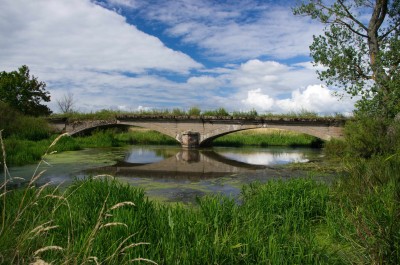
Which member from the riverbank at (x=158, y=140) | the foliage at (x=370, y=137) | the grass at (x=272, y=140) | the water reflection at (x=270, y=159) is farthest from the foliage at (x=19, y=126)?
the foliage at (x=370, y=137)

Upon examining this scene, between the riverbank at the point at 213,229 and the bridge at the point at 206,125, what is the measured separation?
15338mm

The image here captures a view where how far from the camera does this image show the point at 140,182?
954 cm

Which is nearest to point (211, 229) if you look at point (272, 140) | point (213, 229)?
point (213, 229)

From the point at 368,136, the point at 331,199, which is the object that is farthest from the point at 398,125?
the point at 331,199

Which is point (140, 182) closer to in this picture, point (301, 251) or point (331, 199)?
point (331, 199)

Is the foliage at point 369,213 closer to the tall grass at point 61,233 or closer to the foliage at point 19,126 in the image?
the tall grass at point 61,233

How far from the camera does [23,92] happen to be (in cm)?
3222

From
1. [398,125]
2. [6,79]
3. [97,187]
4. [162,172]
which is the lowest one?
[162,172]

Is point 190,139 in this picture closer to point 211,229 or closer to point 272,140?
point 272,140

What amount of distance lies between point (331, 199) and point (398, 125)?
573 centimetres

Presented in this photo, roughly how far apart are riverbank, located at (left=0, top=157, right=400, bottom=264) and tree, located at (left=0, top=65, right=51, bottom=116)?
98.0 feet

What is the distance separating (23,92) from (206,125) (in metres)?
20.0

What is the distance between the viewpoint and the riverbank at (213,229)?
9.12 ft

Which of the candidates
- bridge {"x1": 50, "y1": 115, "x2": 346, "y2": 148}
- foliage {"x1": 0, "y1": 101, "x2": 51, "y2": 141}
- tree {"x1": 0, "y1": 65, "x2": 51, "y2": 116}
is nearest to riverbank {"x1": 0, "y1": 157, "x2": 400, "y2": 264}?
foliage {"x1": 0, "y1": 101, "x2": 51, "y2": 141}
